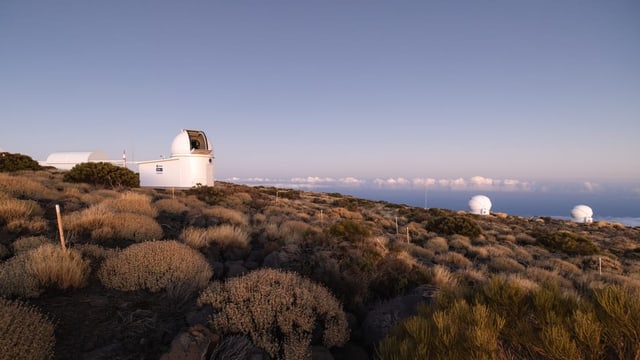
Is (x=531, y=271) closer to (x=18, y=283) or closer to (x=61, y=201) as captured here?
(x=18, y=283)

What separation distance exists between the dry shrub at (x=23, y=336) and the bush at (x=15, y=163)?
25.2 meters

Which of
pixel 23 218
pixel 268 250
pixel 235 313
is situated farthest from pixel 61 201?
pixel 235 313

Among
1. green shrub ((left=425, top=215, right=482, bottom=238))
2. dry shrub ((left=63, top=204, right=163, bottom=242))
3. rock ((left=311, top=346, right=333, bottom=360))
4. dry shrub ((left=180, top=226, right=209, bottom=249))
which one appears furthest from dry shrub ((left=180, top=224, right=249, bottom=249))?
green shrub ((left=425, top=215, right=482, bottom=238))

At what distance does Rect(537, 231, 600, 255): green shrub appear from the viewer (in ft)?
51.2

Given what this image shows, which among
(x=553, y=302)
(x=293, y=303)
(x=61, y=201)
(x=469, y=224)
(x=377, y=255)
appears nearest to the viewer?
(x=553, y=302)

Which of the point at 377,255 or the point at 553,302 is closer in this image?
the point at 553,302

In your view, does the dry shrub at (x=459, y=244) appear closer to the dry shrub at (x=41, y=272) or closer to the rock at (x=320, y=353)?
the rock at (x=320, y=353)

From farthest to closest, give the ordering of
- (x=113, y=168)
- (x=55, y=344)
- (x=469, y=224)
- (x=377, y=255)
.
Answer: (x=113, y=168) → (x=469, y=224) → (x=377, y=255) → (x=55, y=344)

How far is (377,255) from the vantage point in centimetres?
716

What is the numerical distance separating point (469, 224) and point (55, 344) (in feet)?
59.6

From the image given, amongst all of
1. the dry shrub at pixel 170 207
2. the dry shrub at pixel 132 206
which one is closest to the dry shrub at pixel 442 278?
the dry shrub at pixel 132 206

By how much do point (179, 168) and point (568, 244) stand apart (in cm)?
2629

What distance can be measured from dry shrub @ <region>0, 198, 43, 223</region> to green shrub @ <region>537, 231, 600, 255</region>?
20666 millimetres

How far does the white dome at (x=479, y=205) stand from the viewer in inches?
1542
